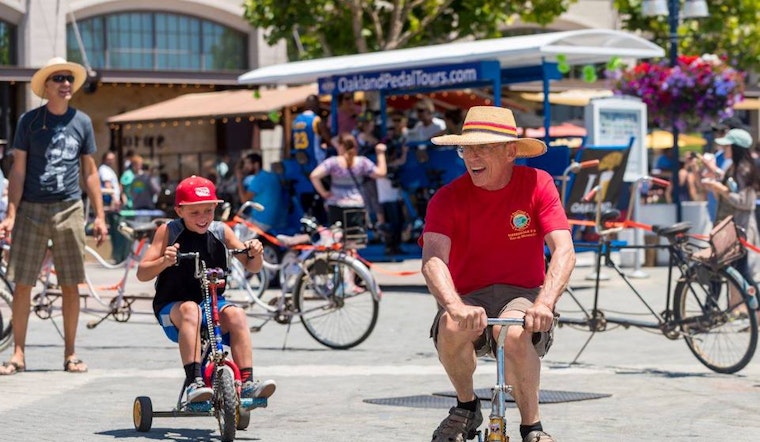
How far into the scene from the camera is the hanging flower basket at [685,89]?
22.8m

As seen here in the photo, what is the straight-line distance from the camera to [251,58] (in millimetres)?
36406

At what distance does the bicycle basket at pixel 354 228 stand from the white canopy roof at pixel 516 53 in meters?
1.97

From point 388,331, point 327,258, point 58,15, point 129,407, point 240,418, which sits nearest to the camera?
point 240,418

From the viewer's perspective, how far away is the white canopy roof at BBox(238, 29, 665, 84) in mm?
17547

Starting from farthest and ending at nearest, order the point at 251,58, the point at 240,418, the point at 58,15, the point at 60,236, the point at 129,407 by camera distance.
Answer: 1. the point at 251,58
2. the point at 58,15
3. the point at 60,236
4. the point at 129,407
5. the point at 240,418

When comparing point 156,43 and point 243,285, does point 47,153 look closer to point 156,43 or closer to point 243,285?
point 243,285

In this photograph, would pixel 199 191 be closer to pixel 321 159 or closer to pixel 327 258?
pixel 327 258

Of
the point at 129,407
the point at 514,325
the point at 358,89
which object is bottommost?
the point at 129,407

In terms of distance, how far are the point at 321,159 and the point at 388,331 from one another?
5.70m

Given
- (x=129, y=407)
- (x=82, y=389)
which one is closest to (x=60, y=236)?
(x=82, y=389)

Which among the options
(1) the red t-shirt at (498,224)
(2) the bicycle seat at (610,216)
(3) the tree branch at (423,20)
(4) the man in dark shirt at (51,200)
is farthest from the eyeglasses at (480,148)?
(3) the tree branch at (423,20)

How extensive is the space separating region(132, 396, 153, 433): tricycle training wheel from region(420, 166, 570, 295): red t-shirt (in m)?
2.09

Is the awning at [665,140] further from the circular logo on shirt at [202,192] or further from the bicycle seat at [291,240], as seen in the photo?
the circular logo on shirt at [202,192]

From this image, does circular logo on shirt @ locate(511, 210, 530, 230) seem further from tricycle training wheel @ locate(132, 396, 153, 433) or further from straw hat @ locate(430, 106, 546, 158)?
tricycle training wheel @ locate(132, 396, 153, 433)
